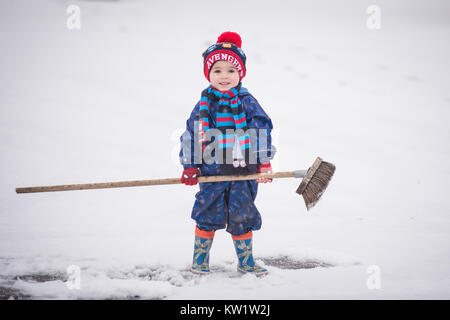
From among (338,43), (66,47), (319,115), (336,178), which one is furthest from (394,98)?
(66,47)

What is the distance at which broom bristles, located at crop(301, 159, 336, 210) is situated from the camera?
115 inches

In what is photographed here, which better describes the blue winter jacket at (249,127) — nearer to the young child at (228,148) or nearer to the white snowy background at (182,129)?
the young child at (228,148)

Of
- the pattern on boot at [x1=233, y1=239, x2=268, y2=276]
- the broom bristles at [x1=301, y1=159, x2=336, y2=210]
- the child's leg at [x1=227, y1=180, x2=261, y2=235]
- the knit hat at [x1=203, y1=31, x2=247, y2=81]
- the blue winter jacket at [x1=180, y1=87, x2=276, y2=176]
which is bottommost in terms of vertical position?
the pattern on boot at [x1=233, y1=239, x2=268, y2=276]

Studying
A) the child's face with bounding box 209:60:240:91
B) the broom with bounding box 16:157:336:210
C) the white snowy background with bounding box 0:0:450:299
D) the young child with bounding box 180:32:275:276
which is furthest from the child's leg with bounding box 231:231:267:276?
the child's face with bounding box 209:60:240:91

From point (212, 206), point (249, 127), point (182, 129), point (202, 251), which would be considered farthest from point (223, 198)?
point (182, 129)

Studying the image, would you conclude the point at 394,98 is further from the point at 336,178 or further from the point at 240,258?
the point at 240,258

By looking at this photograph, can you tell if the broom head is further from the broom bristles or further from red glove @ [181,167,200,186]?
red glove @ [181,167,200,186]

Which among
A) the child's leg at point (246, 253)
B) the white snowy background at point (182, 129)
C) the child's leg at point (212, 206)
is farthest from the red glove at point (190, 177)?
the white snowy background at point (182, 129)

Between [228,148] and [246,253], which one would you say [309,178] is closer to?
[228,148]

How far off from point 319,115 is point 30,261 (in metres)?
5.83

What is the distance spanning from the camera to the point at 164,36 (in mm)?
10133

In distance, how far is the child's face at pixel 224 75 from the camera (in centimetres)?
310

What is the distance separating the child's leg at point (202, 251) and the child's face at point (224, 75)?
1123mm

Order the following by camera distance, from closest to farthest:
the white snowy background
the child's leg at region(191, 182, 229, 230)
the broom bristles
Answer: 1. the broom bristles
2. the child's leg at region(191, 182, 229, 230)
3. the white snowy background
